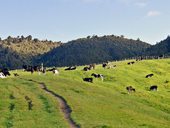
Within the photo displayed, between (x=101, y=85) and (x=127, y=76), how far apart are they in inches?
683

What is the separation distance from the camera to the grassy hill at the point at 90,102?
3831cm

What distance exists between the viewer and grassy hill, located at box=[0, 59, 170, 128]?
38.3 m

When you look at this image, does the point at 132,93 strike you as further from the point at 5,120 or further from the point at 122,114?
the point at 5,120

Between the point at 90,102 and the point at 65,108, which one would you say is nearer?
the point at 65,108

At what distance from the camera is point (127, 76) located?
91688 millimetres

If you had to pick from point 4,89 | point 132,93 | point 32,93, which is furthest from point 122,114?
point 132,93

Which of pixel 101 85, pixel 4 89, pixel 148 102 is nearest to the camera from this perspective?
pixel 4 89

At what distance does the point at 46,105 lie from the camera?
4747cm

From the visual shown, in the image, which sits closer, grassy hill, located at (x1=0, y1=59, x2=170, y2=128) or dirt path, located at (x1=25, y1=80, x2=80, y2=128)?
dirt path, located at (x1=25, y1=80, x2=80, y2=128)

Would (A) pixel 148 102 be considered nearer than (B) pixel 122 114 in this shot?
No

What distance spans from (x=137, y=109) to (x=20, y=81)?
79.5ft

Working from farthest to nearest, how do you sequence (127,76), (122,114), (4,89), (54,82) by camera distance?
(127,76) < (54,82) < (4,89) < (122,114)

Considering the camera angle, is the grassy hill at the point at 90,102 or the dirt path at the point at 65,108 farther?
the grassy hill at the point at 90,102

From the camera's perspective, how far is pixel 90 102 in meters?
51.2
